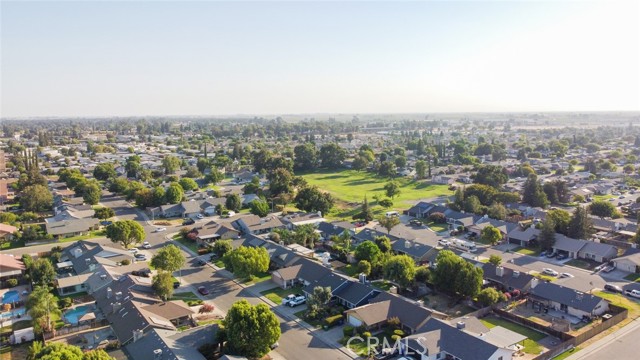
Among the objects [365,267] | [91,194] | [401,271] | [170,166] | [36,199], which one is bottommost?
[365,267]

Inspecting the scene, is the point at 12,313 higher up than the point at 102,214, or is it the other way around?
the point at 102,214

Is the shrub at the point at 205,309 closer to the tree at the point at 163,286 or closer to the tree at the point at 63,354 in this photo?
the tree at the point at 163,286

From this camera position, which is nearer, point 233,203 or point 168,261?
point 168,261

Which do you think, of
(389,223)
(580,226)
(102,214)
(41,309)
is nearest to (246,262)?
(41,309)

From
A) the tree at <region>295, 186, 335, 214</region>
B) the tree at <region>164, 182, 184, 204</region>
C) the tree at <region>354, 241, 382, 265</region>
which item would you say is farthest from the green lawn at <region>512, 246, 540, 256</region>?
the tree at <region>164, 182, 184, 204</region>

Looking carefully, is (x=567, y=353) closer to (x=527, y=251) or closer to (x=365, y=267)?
(x=365, y=267)

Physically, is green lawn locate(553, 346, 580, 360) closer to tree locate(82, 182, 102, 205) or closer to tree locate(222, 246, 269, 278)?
tree locate(222, 246, 269, 278)

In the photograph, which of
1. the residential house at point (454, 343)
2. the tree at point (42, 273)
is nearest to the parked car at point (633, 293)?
the residential house at point (454, 343)
